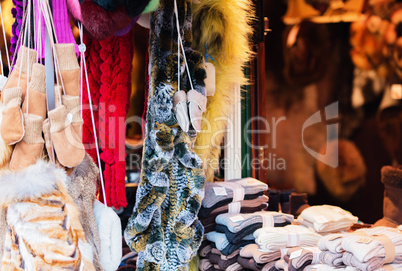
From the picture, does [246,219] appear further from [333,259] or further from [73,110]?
[73,110]

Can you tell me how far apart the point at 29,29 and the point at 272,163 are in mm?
2930

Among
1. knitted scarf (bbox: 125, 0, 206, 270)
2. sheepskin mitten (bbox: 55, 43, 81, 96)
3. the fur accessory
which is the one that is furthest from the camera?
knitted scarf (bbox: 125, 0, 206, 270)

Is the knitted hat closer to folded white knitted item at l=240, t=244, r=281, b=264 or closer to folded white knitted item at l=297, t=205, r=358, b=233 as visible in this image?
folded white knitted item at l=240, t=244, r=281, b=264

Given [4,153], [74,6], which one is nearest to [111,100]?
[74,6]

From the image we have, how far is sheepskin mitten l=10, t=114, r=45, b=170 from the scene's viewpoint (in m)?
1.30

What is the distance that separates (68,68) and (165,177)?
0.82 meters

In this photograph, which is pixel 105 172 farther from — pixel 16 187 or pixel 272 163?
pixel 272 163

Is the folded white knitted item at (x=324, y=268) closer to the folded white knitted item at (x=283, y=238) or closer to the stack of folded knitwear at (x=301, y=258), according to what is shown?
the stack of folded knitwear at (x=301, y=258)

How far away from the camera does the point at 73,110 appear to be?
1.40 metres

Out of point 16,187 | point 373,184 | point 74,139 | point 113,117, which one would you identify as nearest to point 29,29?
point 74,139

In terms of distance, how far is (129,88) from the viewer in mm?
2393

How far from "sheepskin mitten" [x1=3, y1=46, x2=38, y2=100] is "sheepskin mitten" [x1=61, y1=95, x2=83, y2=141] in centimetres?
13

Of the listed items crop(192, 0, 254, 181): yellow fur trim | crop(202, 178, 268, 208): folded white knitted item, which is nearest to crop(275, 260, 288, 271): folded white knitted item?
crop(202, 178, 268, 208): folded white knitted item

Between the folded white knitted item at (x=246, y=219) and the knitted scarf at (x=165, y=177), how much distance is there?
0.21 meters
